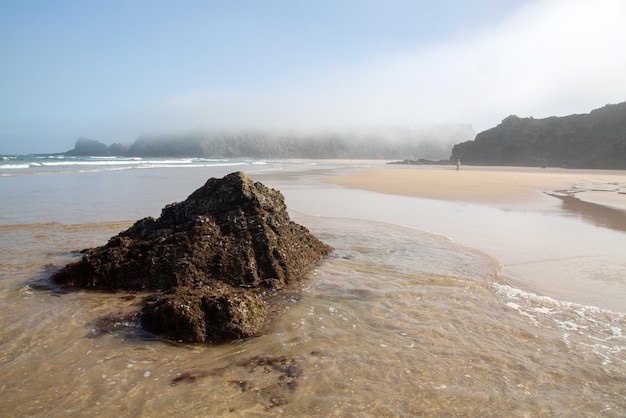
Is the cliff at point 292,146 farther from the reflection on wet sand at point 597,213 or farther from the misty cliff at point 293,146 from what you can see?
the reflection on wet sand at point 597,213

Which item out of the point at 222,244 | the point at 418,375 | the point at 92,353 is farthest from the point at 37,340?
the point at 418,375

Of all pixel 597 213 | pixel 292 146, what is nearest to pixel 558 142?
pixel 597 213

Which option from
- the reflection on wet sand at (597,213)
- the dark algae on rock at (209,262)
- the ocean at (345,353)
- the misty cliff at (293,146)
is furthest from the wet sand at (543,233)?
the misty cliff at (293,146)

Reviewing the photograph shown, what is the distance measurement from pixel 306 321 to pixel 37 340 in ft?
8.73

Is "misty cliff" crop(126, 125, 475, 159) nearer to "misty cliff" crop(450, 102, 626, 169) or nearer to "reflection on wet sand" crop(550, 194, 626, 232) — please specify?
"misty cliff" crop(450, 102, 626, 169)

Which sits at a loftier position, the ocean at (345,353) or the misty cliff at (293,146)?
the misty cliff at (293,146)

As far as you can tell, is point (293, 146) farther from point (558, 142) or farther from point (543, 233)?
point (543, 233)

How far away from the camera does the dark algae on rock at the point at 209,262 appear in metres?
3.93

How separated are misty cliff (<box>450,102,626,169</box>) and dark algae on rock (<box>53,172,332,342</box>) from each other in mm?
64128

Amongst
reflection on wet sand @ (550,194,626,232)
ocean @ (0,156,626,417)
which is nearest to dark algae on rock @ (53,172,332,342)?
ocean @ (0,156,626,417)

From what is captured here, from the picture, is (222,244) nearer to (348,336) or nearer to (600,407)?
(348,336)

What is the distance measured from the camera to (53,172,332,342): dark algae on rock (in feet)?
12.9

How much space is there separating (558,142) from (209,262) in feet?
274

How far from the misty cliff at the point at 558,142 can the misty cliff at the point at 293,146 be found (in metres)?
95.4
